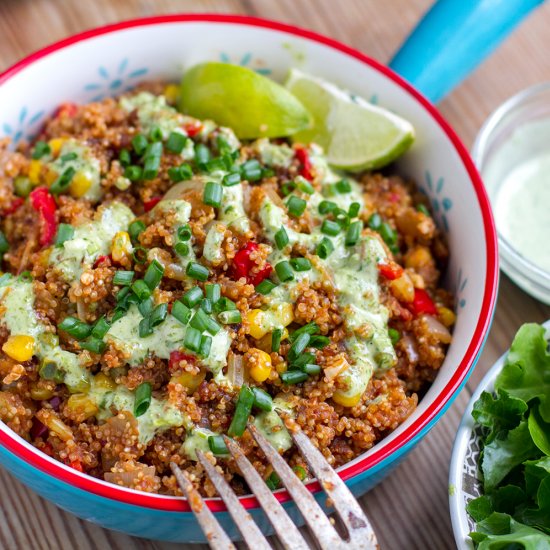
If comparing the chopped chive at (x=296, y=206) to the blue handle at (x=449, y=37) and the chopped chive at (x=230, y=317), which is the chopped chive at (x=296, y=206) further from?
the blue handle at (x=449, y=37)

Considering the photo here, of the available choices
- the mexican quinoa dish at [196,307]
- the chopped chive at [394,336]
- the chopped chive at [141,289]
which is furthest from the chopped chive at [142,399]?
the chopped chive at [394,336]

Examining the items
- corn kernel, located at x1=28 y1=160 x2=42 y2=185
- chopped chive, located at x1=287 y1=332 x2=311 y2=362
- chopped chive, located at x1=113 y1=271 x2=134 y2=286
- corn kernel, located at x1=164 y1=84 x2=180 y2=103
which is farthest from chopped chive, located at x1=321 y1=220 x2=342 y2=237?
corn kernel, located at x1=28 y1=160 x2=42 y2=185

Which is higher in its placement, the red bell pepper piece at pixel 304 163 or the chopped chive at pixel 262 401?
the red bell pepper piece at pixel 304 163

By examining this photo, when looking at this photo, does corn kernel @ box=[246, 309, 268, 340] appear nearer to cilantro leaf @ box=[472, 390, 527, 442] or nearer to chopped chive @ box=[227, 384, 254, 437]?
chopped chive @ box=[227, 384, 254, 437]

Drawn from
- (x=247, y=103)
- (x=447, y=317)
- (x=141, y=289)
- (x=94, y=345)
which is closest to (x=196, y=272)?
(x=141, y=289)

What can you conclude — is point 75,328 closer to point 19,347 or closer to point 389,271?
point 19,347

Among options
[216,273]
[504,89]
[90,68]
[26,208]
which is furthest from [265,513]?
[504,89]
